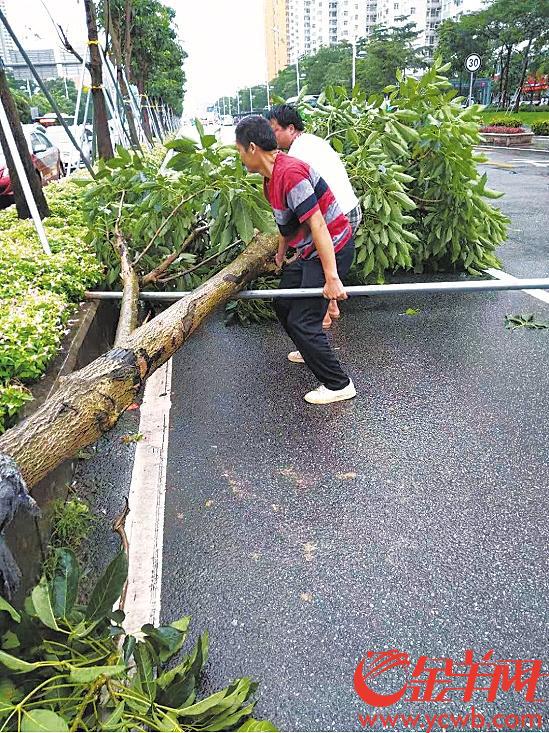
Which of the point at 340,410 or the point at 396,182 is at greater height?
the point at 396,182

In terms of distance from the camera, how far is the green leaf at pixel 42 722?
146 centimetres

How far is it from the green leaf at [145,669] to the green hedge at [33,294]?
1.13m

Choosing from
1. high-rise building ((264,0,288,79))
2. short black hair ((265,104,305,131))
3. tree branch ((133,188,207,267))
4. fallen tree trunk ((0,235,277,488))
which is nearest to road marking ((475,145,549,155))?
tree branch ((133,188,207,267))

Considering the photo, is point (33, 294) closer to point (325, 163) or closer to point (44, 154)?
point (325, 163)

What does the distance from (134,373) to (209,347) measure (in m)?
2.25

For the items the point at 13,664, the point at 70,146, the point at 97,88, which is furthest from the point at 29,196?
the point at 70,146

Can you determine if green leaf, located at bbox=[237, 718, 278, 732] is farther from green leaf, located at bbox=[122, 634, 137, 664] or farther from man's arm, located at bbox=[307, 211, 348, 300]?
man's arm, located at bbox=[307, 211, 348, 300]

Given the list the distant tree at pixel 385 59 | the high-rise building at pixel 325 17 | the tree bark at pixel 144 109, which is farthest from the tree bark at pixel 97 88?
the high-rise building at pixel 325 17

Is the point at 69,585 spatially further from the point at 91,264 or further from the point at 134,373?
the point at 91,264

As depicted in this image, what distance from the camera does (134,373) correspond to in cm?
286

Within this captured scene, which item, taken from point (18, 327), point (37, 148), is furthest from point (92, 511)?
point (37, 148)

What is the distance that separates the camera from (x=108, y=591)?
1897 millimetres

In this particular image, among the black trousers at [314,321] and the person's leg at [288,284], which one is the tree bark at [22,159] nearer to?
the person's leg at [288,284]

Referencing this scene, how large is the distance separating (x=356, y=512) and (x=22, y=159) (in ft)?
18.9
